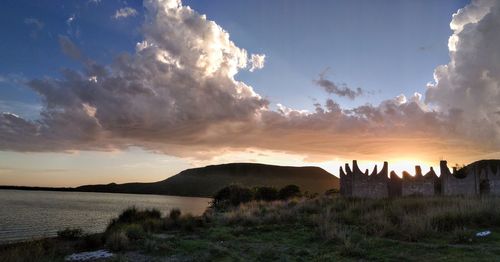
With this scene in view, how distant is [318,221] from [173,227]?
8.29 metres

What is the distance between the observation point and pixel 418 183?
30969mm

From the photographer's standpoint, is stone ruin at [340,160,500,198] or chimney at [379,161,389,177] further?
chimney at [379,161,389,177]

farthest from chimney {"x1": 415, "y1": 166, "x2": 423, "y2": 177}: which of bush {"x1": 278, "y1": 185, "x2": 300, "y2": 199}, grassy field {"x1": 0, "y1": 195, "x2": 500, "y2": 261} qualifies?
bush {"x1": 278, "y1": 185, "x2": 300, "y2": 199}

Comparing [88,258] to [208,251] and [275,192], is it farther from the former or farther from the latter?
[275,192]

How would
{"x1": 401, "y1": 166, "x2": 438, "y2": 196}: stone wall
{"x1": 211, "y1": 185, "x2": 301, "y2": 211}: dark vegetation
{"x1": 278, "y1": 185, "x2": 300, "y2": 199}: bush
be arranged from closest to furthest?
{"x1": 401, "y1": 166, "x2": 438, "y2": 196}: stone wall → {"x1": 211, "y1": 185, "x2": 301, "y2": 211}: dark vegetation → {"x1": 278, "y1": 185, "x2": 300, "y2": 199}: bush

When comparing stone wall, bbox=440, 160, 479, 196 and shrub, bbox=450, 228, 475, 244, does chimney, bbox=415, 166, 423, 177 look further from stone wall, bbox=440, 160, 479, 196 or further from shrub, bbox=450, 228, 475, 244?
shrub, bbox=450, 228, 475, 244

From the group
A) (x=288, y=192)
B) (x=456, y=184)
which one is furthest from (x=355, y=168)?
(x=288, y=192)

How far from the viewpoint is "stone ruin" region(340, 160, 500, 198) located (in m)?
30.7

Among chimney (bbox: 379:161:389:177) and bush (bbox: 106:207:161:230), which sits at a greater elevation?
chimney (bbox: 379:161:389:177)

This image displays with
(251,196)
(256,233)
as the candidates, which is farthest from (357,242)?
(251,196)

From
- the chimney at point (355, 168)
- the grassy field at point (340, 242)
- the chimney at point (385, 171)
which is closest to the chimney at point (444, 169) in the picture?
the chimney at point (385, 171)

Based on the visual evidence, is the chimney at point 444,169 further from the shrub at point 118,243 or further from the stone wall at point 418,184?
the shrub at point 118,243

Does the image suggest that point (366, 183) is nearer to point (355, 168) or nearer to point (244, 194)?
point (355, 168)

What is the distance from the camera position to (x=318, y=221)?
18.0 m
